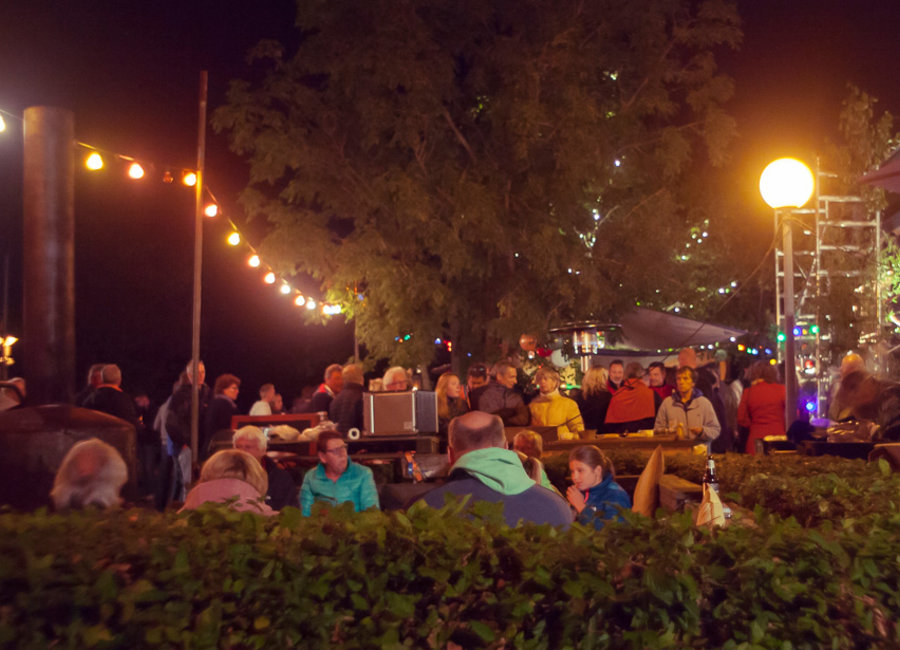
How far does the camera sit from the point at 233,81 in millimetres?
20297

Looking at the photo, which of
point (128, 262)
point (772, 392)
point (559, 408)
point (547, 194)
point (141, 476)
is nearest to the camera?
point (559, 408)

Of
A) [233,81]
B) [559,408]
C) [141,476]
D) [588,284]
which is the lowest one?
[141,476]

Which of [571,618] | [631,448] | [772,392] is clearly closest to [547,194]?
[772,392]

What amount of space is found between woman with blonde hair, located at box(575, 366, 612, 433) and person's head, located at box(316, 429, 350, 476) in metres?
6.24

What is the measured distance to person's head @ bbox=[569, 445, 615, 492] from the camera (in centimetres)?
645

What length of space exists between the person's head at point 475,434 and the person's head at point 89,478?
5.67 feet

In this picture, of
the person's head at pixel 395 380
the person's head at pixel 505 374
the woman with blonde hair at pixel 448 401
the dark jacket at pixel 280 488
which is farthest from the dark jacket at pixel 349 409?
the dark jacket at pixel 280 488

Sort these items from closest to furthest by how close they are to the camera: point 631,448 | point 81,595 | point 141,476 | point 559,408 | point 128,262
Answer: point 81,595 → point 631,448 → point 559,408 → point 141,476 → point 128,262

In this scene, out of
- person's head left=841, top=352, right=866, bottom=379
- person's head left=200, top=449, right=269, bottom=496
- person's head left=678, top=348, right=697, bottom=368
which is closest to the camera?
person's head left=200, top=449, right=269, bottom=496

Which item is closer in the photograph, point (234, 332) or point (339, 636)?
point (339, 636)

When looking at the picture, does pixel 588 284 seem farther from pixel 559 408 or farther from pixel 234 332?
pixel 234 332

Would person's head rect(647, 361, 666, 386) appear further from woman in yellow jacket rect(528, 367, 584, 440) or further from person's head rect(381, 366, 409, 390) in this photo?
person's head rect(381, 366, 409, 390)

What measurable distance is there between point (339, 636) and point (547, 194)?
16854 millimetres

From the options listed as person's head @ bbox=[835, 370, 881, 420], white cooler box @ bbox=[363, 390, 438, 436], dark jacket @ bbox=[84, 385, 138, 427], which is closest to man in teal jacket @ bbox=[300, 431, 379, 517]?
white cooler box @ bbox=[363, 390, 438, 436]
